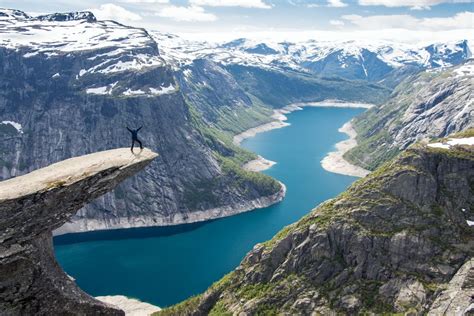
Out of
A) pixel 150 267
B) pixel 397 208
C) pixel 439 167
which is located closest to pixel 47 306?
pixel 397 208

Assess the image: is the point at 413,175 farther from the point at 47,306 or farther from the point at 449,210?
the point at 47,306

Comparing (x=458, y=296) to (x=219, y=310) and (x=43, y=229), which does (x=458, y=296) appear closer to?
(x=219, y=310)

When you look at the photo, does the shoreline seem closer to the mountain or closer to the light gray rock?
the mountain

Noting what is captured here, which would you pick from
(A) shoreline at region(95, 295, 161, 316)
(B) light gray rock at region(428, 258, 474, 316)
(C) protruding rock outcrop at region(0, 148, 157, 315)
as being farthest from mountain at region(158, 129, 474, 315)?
(A) shoreline at region(95, 295, 161, 316)

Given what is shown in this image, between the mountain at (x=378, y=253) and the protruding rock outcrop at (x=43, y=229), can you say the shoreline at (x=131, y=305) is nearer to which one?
the mountain at (x=378, y=253)

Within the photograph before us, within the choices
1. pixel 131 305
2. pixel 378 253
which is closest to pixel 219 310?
pixel 378 253

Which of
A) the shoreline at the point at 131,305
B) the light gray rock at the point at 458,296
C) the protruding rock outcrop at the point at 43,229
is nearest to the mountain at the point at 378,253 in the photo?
the light gray rock at the point at 458,296

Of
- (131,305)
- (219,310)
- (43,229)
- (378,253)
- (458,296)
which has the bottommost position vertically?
(131,305)
